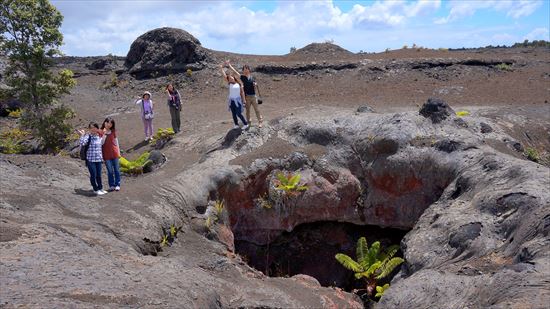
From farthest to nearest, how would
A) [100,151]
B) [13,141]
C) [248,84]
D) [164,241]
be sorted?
[13,141]
[248,84]
[100,151]
[164,241]

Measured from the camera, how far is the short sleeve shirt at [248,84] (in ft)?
50.4

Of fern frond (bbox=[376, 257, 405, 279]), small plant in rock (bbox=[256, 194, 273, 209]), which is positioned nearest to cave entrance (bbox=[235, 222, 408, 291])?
small plant in rock (bbox=[256, 194, 273, 209])

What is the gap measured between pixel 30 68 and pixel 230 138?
8612mm

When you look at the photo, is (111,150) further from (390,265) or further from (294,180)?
(390,265)

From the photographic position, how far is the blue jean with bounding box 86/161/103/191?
38.5 ft

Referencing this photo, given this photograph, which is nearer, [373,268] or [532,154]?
[373,268]

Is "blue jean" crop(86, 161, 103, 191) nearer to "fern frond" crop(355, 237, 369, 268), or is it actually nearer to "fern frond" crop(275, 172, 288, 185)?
"fern frond" crop(275, 172, 288, 185)

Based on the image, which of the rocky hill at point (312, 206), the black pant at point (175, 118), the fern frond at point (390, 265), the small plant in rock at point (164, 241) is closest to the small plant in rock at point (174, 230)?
Answer: the rocky hill at point (312, 206)

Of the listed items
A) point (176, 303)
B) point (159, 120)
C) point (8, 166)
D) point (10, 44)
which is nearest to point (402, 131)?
point (176, 303)

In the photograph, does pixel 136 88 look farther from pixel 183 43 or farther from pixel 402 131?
pixel 402 131

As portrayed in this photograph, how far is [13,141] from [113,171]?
1234cm

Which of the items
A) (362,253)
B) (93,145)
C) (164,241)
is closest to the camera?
(164,241)

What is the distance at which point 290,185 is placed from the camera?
1499 cm

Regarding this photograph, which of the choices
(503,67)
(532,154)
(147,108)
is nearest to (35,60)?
(147,108)
